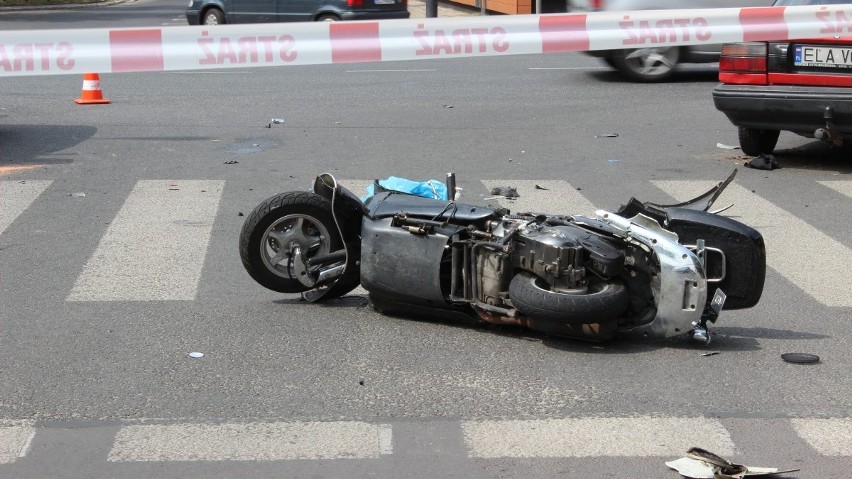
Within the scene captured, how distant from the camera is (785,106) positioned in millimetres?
9961

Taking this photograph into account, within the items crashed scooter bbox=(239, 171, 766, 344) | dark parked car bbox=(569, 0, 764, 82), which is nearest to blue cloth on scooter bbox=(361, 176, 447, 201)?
crashed scooter bbox=(239, 171, 766, 344)

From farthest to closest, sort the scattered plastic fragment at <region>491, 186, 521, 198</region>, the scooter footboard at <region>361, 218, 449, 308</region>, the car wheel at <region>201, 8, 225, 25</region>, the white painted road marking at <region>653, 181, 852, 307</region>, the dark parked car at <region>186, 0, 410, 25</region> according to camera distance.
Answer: the car wheel at <region>201, 8, 225, 25</region>
the dark parked car at <region>186, 0, 410, 25</region>
the scattered plastic fragment at <region>491, 186, 521, 198</region>
the white painted road marking at <region>653, 181, 852, 307</region>
the scooter footboard at <region>361, 218, 449, 308</region>

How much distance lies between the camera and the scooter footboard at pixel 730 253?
569cm

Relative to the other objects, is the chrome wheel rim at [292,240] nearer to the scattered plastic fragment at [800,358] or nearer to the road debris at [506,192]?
A: the scattered plastic fragment at [800,358]

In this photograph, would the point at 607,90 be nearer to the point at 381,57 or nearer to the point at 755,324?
the point at 381,57

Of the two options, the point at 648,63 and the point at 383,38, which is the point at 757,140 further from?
the point at 648,63

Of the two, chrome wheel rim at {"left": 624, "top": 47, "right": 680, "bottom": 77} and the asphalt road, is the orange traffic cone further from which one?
chrome wheel rim at {"left": 624, "top": 47, "right": 680, "bottom": 77}

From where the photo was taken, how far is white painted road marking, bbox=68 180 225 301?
6727 mm

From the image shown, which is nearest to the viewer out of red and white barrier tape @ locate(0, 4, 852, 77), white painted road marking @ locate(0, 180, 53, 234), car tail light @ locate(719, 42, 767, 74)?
red and white barrier tape @ locate(0, 4, 852, 77)

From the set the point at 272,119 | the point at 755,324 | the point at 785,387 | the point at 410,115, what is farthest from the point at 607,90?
the point at 785,387

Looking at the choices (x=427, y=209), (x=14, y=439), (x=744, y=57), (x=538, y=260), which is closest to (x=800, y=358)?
(x=538, y=260)

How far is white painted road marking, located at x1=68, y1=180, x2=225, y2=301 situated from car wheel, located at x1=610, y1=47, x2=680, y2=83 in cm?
767

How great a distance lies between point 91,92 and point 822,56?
27.3 feet

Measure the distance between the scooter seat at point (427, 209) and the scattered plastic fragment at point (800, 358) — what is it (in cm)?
155
